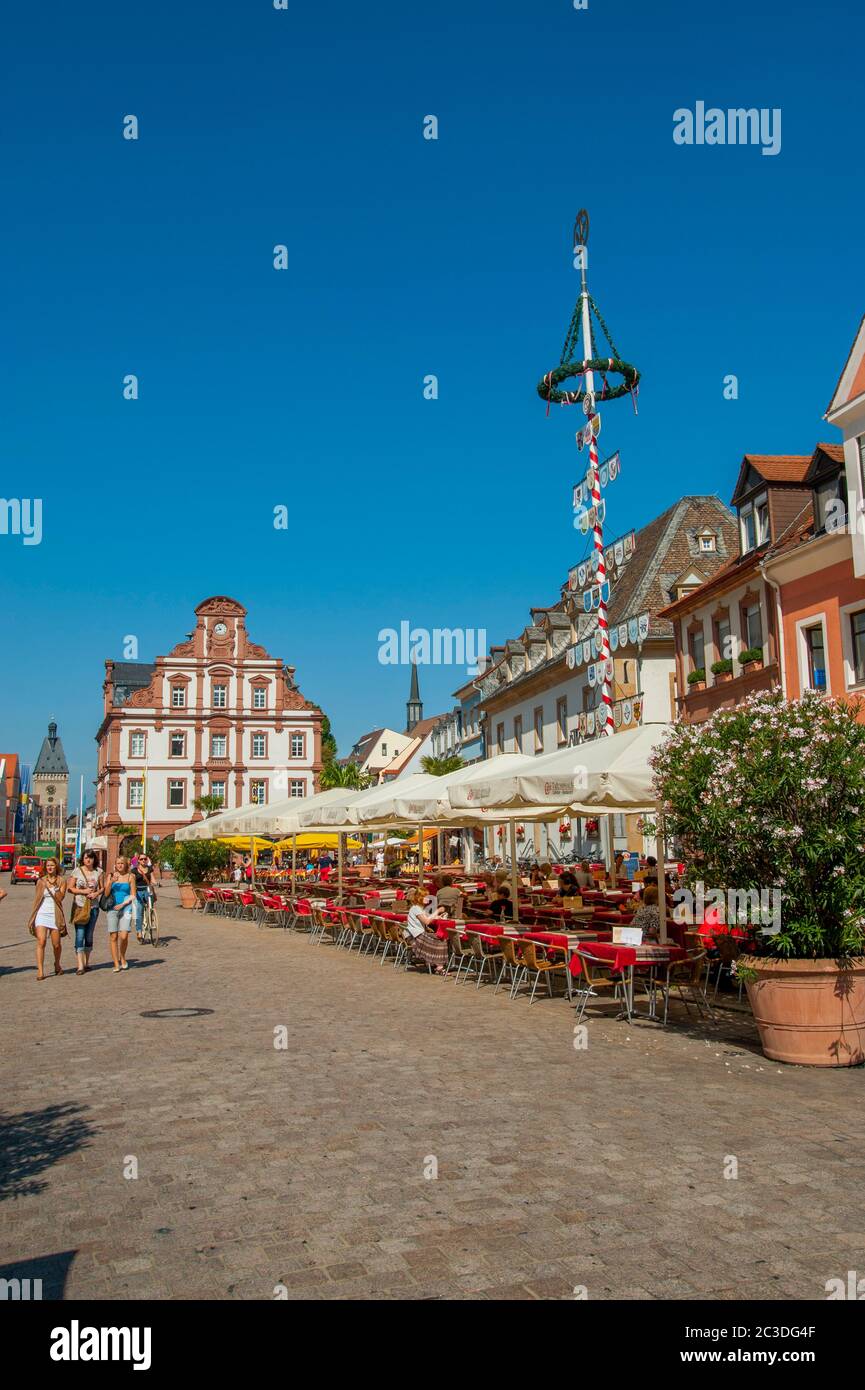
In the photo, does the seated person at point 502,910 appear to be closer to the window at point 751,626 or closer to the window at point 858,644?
the window at point 858,644

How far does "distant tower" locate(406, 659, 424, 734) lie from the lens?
172 meters

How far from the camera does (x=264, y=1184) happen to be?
238 inches

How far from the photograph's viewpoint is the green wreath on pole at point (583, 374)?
29.1 m

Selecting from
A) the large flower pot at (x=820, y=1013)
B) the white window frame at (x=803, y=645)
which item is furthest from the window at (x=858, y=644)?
the large flower pot at (x=820, y=1013)

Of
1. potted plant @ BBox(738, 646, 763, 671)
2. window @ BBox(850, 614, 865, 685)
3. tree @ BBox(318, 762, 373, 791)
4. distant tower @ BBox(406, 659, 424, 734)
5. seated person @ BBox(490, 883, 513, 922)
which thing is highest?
distant tower @ BBox(406, 659, 424, 734)

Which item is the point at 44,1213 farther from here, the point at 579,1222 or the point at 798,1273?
the point at 798,1273

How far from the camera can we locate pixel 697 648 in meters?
32.7

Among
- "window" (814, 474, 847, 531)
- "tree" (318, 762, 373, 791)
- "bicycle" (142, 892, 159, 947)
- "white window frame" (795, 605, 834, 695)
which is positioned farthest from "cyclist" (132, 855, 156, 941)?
"tree" (318, 762, 373, 791)

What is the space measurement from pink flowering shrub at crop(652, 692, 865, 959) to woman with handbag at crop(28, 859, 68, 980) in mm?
10759

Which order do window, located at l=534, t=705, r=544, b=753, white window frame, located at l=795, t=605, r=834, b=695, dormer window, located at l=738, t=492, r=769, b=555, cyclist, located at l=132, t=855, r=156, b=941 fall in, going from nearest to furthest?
1. cyclist, located at l=132, t=855, r=156, b=941
2. white window frame, located at l=795, t=605, r=834, b=695
3. dormer window, located at l=738, t=492, r=769, b=555
4. window, located at l=534, t=705, r=544, b=753

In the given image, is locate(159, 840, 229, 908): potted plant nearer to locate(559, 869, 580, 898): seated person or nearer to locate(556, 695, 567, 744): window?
locate(556, 695, 567, 744): window

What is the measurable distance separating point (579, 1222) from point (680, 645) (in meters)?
29.4

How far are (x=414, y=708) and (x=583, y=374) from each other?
475ft
